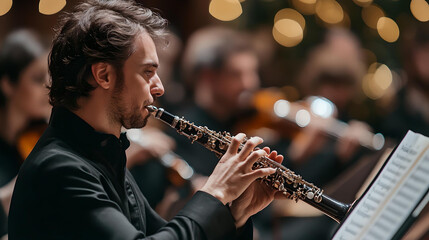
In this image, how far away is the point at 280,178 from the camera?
1902mm

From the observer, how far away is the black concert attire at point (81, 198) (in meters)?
1.56

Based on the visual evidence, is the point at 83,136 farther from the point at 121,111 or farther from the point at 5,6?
the point at 5,6

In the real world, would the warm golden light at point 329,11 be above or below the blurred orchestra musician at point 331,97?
above

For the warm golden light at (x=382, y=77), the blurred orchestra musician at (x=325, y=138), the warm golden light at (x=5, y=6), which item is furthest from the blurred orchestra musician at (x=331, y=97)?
the warm golden light at (x=5, y=6)

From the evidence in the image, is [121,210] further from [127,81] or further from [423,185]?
[423,185]

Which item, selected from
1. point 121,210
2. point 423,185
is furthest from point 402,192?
point 121,210

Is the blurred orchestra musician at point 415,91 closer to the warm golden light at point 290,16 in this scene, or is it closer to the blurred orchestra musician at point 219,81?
the blurred orchestra musician at point 219,81

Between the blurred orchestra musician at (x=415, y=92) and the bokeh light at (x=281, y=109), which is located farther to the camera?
the bokeh light at (x=281, y=109)

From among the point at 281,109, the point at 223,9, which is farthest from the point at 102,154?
the point at 223,9

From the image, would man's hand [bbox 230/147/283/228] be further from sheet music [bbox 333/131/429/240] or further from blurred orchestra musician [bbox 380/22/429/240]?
blurred orchestra musician [bbox 380/22/429/240]

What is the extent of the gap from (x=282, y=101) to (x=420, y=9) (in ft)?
6.95

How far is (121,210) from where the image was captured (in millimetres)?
1702

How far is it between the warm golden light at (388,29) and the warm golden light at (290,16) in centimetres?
76

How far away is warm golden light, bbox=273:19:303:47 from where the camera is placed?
613 centimetres
